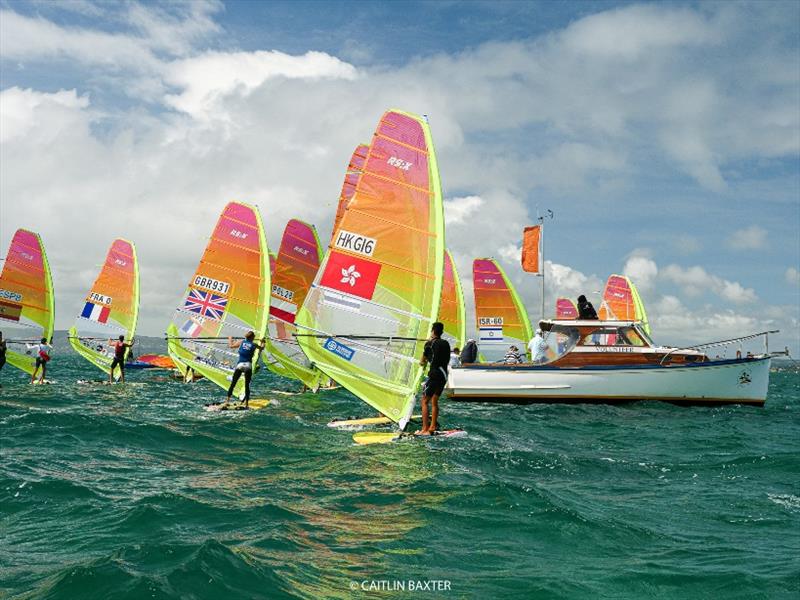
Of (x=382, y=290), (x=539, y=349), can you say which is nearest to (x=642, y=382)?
(x=539, y=349)

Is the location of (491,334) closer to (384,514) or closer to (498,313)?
(498,313)

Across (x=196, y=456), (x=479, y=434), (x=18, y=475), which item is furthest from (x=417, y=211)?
(x=18, y=475)

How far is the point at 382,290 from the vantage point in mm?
12359

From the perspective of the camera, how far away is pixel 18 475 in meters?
8.03

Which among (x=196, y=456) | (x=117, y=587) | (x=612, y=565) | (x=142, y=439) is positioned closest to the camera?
(x=117, y=587)

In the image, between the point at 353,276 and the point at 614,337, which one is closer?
the point at 353,276

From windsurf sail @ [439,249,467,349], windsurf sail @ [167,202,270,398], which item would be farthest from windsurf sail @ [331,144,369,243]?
windsurf sail @ [439,249,467,349]

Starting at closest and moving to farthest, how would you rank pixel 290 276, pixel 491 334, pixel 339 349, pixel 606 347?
pixel 339 349 → pixel 606 347 → pixel 290 276 → pixel 491 334

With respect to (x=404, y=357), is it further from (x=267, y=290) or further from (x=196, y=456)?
(x=267, y=290)

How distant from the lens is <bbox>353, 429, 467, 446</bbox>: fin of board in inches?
447

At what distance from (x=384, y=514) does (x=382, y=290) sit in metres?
6.02

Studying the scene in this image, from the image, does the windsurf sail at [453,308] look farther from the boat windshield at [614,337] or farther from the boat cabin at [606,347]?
the boat windshield at [614,337]

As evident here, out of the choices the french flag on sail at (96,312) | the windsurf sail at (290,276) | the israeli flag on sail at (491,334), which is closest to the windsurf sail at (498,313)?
the israeli flag on sail at (491,334)

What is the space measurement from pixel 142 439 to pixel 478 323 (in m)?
18.9
